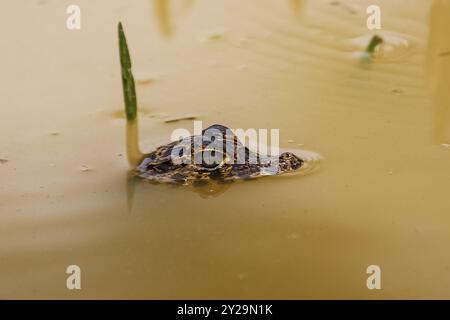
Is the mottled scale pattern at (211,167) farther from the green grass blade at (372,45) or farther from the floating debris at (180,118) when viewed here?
the green grass blade at (372,45)

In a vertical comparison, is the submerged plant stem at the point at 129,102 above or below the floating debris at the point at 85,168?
above

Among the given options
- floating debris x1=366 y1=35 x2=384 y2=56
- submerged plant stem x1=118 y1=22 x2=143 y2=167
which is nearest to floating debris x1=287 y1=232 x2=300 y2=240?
submerged plant stem x1=118 y1=22 x2=143 y2=167

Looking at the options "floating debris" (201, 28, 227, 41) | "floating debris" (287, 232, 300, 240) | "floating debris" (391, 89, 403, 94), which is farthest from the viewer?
"floating debris" (201, 28, 227, 41)

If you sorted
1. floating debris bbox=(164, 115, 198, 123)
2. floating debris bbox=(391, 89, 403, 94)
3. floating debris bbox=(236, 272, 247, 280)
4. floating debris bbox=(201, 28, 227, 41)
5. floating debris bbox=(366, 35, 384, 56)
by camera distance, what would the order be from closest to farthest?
floating debris bbox=(236, 272, 247, 280)
floating debris bbox=(164, 115, 198, 123)
floating debris bbox=(391, 89, 403, 94)
floating debris bbox=(366, 35, 384, 56)
floating debris bbox=(201, 28, 227, 41)

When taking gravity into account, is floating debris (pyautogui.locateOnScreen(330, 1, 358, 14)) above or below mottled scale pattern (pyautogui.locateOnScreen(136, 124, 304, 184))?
above

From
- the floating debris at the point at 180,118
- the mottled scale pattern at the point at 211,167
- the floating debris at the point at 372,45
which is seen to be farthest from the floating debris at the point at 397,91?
the floating debris at the point at 180,118

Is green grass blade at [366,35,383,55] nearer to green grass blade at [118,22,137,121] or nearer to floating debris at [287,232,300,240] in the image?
green grass blade at [118,22,137,121]

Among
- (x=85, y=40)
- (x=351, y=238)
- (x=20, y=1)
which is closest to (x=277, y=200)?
(x=351, y=238)
